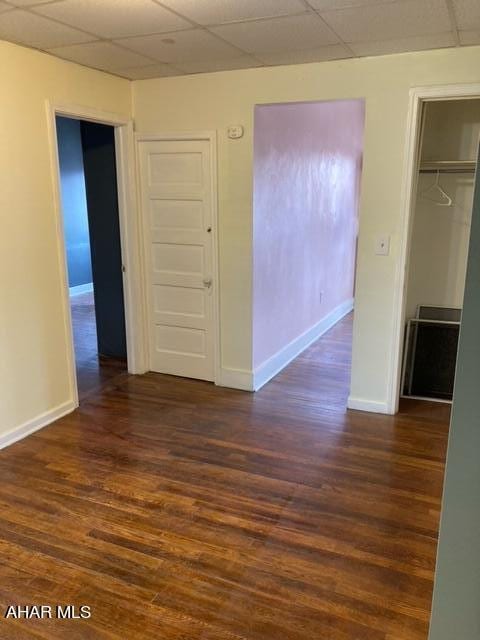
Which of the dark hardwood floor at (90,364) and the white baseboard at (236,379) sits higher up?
the white baseboard at (236,379)

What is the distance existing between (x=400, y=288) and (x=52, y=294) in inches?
97.0

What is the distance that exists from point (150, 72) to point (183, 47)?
0.76 m

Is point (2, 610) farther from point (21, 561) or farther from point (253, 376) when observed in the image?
point (253, 376)

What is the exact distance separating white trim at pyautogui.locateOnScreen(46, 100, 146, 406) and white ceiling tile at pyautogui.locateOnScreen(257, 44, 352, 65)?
52.3 inches

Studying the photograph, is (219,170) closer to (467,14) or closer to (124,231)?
(124,231)

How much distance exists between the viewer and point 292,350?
508 cm

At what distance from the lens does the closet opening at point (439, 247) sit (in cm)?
377

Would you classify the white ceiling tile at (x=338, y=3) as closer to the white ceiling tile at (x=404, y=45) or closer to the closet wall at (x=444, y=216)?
the white ceiling tile at (x=404, y=45)

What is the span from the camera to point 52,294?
361cm

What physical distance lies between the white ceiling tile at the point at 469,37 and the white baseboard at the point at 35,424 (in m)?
3.54

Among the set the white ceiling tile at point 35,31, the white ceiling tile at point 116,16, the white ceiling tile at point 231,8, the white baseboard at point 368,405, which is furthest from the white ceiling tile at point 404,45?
the white baseboard at point 368,405
